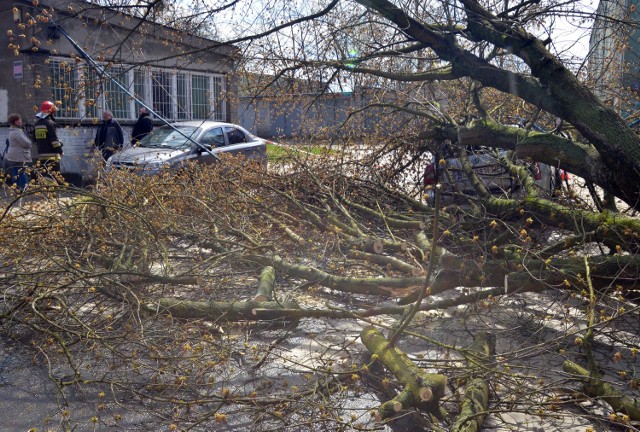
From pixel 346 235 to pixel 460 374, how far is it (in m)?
3.11

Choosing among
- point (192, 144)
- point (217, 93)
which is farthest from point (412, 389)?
point (192, 144)

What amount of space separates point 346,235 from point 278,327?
1948mm

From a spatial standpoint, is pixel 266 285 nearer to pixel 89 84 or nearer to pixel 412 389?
pixel 412 389

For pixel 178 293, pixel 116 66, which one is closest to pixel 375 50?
pixel 116 66

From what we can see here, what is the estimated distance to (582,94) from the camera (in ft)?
18.9

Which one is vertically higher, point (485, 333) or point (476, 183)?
point (476, 183)

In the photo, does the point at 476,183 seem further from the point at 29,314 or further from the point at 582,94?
the point at 29,314

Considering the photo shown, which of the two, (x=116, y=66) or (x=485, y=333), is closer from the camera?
(x=485, y=333)

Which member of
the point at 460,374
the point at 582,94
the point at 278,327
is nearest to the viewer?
the point at 460,374

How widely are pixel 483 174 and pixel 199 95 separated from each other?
47.4ft

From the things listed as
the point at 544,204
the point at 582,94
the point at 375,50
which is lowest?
the point at 544,204

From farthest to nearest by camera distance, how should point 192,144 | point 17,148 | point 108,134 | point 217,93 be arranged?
1. point 108,134
2. point 192,144
3. point 17,148
4. point 217,93

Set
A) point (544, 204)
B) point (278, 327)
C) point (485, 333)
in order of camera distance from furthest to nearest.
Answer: point (544, 204)
point (278, 327)
point (485, 333)

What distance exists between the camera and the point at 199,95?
20938mm
